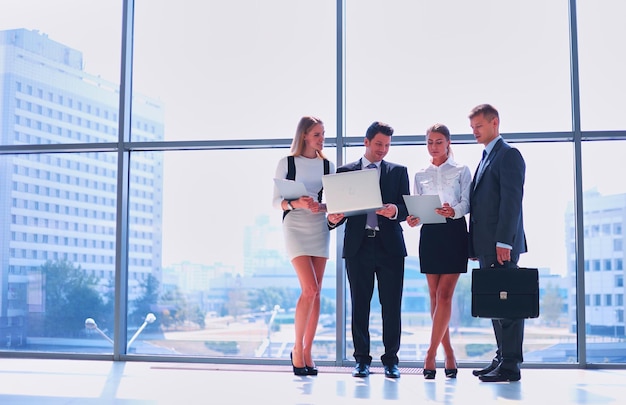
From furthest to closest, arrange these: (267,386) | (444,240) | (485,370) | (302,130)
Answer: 1. (302,130)
2. (485,370)
3. (444,240)
4. (267,386)

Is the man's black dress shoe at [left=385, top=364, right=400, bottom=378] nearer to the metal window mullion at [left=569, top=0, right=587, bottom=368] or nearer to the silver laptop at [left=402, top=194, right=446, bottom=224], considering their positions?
the silver laptop at [left=402, top=194, right=446, bottom=224]

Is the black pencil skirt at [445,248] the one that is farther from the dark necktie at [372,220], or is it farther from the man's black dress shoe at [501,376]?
the man's black dress shoe at [501,376]

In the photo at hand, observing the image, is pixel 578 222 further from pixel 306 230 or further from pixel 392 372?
pixel 306 230

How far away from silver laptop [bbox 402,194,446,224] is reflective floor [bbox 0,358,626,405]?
0.87 m

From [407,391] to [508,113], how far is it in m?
2.08

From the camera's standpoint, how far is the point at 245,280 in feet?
16.0

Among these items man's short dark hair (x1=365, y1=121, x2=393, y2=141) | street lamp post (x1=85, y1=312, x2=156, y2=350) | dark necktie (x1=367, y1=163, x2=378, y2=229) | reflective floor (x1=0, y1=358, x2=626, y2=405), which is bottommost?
reflective floor (x1=0, y1=358, x2=626, y2=405)

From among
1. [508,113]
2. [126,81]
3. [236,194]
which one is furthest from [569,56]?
[126,81]

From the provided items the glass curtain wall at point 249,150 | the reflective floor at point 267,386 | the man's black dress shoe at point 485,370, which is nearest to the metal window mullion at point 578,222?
the glass curtain wall at point 249,150

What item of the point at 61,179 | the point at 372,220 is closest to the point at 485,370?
the point at 372,220

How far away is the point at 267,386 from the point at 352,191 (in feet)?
3.60

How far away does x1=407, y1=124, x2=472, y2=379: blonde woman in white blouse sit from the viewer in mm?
3900

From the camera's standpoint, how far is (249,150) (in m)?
4.93

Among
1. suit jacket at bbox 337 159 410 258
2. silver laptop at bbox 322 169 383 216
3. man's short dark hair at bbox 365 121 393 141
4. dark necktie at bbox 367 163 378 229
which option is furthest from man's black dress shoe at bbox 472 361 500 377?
man's short dark hair at bbox 365 121 393 141
